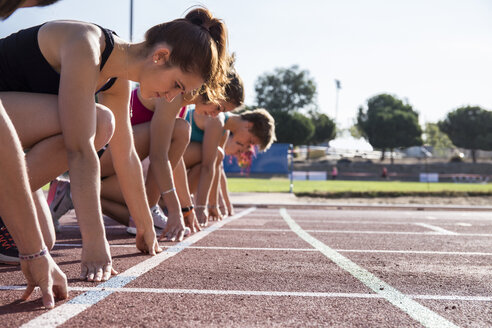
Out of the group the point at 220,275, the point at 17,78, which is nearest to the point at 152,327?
the point at 220,275

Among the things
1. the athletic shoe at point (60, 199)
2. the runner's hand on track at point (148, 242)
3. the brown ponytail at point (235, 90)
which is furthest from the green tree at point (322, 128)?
the runner's hand on track at point (148, 242)

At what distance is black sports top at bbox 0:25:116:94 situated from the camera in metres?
2.54

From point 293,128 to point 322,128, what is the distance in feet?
39.7

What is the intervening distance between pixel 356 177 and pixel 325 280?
45788 millimetres

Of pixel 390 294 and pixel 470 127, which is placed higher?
pixel 470 127

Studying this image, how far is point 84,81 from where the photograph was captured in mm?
2357

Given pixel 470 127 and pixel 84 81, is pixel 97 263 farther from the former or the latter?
pixel 470 127

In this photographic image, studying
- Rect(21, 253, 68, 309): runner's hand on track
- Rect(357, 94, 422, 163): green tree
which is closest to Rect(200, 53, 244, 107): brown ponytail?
Rect(21, 253, 68, 309): runner's hand on track

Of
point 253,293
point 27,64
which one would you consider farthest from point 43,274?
point 27,64

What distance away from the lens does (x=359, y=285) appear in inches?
101

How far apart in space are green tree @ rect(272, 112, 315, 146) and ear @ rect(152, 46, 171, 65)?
209 ft

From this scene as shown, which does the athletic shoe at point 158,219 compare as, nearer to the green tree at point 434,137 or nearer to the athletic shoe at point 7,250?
the athletic shoe at point 7,250

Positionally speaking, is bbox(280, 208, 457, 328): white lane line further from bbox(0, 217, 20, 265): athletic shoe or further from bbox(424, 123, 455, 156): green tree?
bbox(424, 123, 455, 156): green tree

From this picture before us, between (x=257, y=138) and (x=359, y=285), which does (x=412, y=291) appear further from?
(x=257, y=138)
